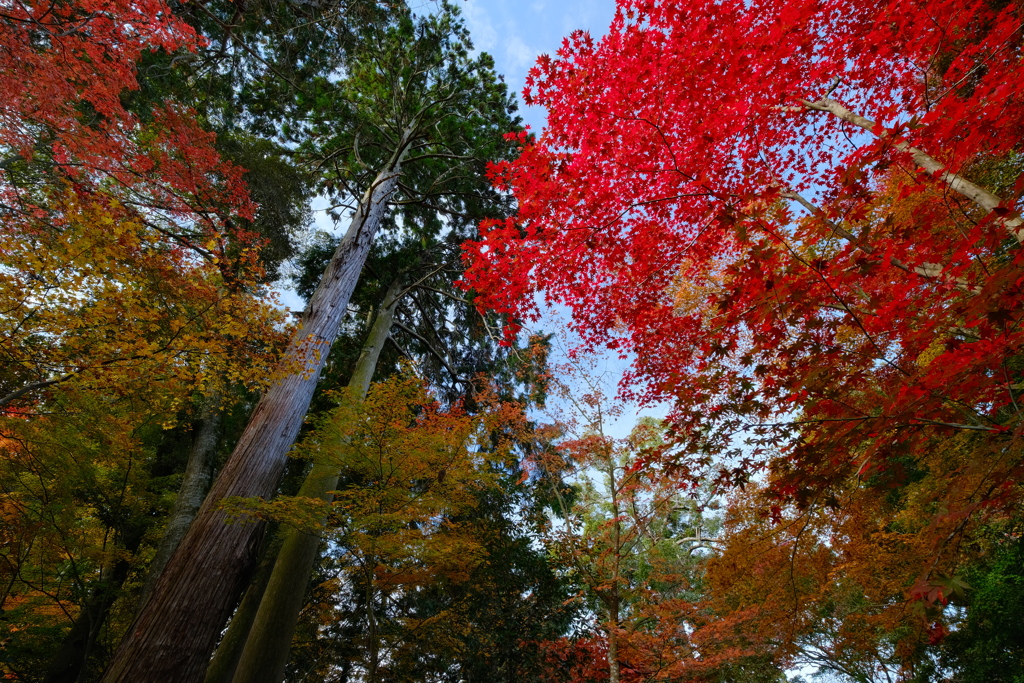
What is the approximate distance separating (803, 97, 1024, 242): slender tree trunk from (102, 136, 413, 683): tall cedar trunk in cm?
602

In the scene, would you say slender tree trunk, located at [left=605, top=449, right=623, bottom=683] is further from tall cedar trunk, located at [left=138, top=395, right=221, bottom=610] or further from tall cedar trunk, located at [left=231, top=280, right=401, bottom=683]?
tall cedar trunk, located at [left=138, top=395, right=221, bottom=610]

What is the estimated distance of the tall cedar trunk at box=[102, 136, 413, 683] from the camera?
3.58 m

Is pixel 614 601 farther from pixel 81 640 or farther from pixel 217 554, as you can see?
pixel 81 640

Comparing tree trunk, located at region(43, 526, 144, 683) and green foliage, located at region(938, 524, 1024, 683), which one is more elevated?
green foliage, located at region(938, 524, 1024, 683)

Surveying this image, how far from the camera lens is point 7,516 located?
21.0 ft

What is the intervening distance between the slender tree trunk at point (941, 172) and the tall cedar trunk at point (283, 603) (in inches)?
269

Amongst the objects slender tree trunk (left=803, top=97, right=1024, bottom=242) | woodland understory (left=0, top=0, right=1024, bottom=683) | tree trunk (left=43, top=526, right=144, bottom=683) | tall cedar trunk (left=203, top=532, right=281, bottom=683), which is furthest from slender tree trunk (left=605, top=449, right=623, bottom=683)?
tree trunk (left=43, top=526, right=144, bottom=683)

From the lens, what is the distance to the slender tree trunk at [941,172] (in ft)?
8.43

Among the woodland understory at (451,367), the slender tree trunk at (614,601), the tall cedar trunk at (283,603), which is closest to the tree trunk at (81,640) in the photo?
the woodland understory at (451,367)

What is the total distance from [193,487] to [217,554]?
4911 millimetres

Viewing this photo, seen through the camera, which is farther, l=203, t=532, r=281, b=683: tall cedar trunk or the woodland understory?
l=203, t=532, r=281, b=683: tall cedar trunk

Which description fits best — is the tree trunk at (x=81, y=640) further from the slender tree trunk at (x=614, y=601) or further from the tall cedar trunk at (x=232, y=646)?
the slender tree trunk at (x=614, y=601)

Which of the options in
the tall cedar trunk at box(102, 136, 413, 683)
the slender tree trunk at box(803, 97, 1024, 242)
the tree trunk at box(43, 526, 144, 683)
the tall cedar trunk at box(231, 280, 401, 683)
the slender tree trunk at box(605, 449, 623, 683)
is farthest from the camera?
the tree trunk at box(43, 526, 144, 683)

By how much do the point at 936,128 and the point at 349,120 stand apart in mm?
10362
